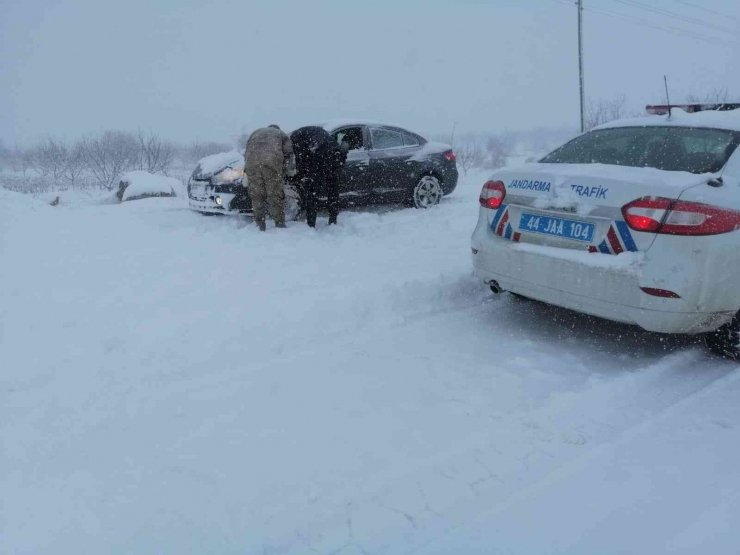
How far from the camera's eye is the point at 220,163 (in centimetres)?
859

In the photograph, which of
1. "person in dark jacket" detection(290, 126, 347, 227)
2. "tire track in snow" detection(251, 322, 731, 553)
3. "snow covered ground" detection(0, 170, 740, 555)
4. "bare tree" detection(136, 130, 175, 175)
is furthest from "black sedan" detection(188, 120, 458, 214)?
"bare tree" detection(136, 130, 175, 175)

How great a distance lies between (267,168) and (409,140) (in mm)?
3133

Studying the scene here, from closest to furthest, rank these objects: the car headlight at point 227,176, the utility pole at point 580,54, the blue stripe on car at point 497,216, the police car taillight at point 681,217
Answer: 1. the police car taillight at point 681,217
2. the blue stripe on car at point 497,216
3. the car headlight at point 227,176
4. the utility pole at point 580,54

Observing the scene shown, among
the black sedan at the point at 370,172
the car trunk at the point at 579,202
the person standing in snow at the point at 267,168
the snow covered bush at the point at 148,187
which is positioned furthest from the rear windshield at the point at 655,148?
the snow covered bush at the point at 148,187

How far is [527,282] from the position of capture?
384 centimetres

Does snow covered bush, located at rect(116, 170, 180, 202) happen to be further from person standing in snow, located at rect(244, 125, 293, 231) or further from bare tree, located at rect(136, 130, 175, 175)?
bare tree, located at rect(136, 130, 175, 175)

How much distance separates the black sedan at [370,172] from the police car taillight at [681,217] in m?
5.39

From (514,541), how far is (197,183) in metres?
7.75

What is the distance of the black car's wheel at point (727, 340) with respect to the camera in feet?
11.6

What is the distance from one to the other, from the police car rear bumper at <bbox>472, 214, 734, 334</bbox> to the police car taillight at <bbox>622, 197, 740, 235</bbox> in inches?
7.9

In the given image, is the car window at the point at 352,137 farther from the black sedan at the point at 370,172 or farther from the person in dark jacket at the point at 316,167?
the person in dark jacket at the point at 316,167

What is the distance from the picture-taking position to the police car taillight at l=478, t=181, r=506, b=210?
4082 mm

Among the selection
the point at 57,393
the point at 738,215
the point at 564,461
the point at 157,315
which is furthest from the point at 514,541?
the point at 157,315

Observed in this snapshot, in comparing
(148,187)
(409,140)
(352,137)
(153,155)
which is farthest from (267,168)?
(153,155)
